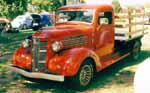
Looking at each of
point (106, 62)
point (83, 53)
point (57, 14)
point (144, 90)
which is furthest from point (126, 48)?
point (144, 90)

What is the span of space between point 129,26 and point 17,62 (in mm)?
4299

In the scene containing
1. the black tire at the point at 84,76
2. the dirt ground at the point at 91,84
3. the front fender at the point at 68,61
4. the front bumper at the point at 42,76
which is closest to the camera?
the front bumper at the point at 42,76

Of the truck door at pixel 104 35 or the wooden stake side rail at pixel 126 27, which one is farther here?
the wooden stake side rail at pixel 126 27

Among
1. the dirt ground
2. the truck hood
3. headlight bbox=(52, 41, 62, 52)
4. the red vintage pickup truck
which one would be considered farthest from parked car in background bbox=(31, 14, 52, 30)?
headlight bbox=(52, 41, 62, 52)

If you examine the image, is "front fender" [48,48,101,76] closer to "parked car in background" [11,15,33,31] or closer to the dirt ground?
the dirt ground

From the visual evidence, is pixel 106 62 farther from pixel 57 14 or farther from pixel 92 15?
pixel 57 14

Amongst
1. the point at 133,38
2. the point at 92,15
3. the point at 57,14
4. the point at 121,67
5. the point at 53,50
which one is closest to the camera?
the point at 53,50

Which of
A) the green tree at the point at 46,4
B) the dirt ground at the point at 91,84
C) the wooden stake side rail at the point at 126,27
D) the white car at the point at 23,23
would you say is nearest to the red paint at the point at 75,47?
the dirt ground at the point at 91,84

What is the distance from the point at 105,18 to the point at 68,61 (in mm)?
2609

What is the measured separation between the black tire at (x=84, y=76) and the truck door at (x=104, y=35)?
1.08m

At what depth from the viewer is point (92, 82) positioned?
8.54 meters

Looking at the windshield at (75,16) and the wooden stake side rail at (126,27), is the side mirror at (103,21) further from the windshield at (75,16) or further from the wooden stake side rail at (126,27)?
the wooden stake side rail at (126,27)

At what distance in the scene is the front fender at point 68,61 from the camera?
7281 mm

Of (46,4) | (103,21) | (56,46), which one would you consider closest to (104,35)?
(103,21)
